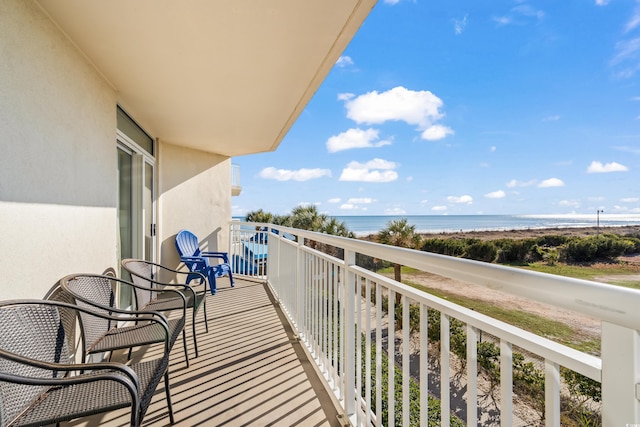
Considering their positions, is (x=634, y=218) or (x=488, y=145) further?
(x=488, y=145)

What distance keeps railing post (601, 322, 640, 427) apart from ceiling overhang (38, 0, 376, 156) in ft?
6.30

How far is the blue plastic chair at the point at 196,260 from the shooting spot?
4.36m

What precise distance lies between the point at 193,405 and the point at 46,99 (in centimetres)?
202

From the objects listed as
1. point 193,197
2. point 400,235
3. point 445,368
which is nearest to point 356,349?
point 445,368

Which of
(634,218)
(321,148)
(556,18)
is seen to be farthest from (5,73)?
(321,148)

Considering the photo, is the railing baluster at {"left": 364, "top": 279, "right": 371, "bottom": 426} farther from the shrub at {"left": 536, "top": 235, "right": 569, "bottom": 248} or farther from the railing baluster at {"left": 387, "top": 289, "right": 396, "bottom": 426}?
the shrub at {"left": 536, "top": 235, "right": 569, "bottom": 248}

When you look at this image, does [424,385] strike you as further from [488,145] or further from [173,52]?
Answer: [488,145]

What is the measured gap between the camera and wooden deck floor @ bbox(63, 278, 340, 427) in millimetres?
1795

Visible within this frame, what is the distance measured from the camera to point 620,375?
52cm

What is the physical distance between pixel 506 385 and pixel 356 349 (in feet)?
3.67

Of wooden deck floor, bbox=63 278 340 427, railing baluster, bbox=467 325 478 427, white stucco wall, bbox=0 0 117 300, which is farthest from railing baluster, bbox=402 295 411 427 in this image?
white stucco wall, bbox=0 0 117 300

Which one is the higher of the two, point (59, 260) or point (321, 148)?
point (321, 148)

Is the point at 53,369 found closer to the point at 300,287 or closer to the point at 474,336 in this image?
the point at 474,336

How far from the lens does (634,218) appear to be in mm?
10539
